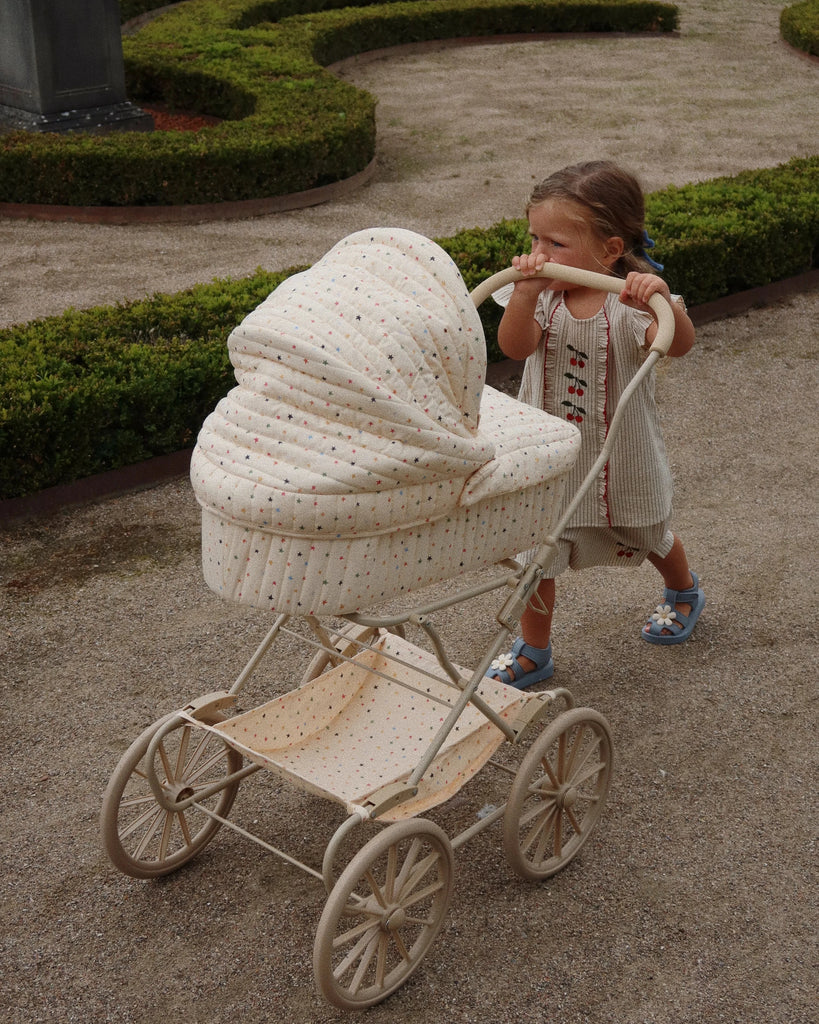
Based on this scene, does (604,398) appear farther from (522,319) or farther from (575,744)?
(575,744)

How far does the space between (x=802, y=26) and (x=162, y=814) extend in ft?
49.7

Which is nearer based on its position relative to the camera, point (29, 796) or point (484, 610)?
point (29, 796)

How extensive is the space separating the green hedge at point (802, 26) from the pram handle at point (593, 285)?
13609 millimetres

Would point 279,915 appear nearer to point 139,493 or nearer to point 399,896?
point 399,896

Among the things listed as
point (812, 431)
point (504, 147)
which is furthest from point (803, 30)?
point (812, 431)

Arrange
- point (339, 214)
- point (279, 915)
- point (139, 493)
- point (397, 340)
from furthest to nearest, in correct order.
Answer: point (339, 214), point (139, 493), point (279, 915), point (397, 340)

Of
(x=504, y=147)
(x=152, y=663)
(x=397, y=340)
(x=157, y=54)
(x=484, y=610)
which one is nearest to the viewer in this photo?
(x=397, y=340)

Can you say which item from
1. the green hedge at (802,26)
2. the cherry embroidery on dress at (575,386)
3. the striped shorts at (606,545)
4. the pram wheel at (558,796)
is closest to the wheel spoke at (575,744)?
the pram wheel at (558,796)

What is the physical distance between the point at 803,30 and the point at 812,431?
443 inches

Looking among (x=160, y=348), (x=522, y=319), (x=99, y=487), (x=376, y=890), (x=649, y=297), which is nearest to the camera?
(x=376, y=890)

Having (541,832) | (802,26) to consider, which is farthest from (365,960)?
(802,26)

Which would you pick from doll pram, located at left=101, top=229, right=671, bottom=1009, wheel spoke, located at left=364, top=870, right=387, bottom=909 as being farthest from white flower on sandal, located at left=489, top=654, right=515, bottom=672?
wheel spoke, located at left=364, top=870, right=387, bottom=909

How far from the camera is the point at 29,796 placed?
11.4 feet

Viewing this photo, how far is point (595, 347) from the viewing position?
343 cm
